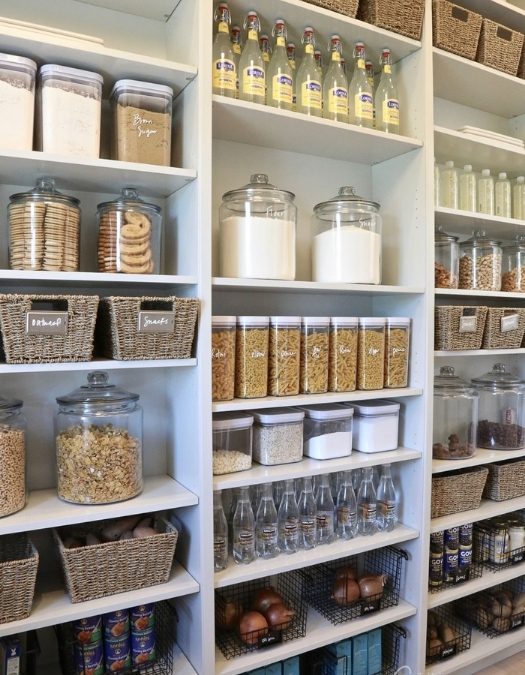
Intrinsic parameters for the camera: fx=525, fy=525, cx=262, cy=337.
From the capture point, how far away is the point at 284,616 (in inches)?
66.8

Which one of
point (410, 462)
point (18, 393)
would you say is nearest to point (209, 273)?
point (18, 393)

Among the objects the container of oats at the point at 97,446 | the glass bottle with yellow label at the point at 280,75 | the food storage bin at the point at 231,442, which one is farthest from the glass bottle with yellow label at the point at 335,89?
the container of oats at the point at 97,446

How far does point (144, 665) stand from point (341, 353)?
113cm

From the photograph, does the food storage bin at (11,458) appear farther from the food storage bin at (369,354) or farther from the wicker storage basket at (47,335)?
the food storage bin at (369,354)

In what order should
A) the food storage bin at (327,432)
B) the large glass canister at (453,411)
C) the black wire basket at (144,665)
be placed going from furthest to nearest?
the large glass canister at (453,411) < the food storage bin at (327,432) < the black wire basket at (144,665)

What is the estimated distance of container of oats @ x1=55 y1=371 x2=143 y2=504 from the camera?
1.44 metres

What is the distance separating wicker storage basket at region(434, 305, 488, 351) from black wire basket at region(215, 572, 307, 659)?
1.06m

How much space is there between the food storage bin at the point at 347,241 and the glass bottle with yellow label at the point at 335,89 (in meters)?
0.25

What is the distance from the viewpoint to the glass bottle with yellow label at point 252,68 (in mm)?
1637

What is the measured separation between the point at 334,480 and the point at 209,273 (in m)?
0.95

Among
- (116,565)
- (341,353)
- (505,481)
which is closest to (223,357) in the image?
(341,353)

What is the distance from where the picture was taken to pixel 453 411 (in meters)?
2.23

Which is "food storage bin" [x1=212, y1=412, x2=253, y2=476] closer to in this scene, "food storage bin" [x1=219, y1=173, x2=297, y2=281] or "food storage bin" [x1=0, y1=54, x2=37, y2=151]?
"food storage bin" [x1=219, y1=173, x2=297, y2=281]

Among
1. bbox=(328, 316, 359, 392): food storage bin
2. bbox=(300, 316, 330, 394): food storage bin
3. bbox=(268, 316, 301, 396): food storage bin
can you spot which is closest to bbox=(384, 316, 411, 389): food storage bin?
bbox=(328, 316, 359, 392): food storage bin
